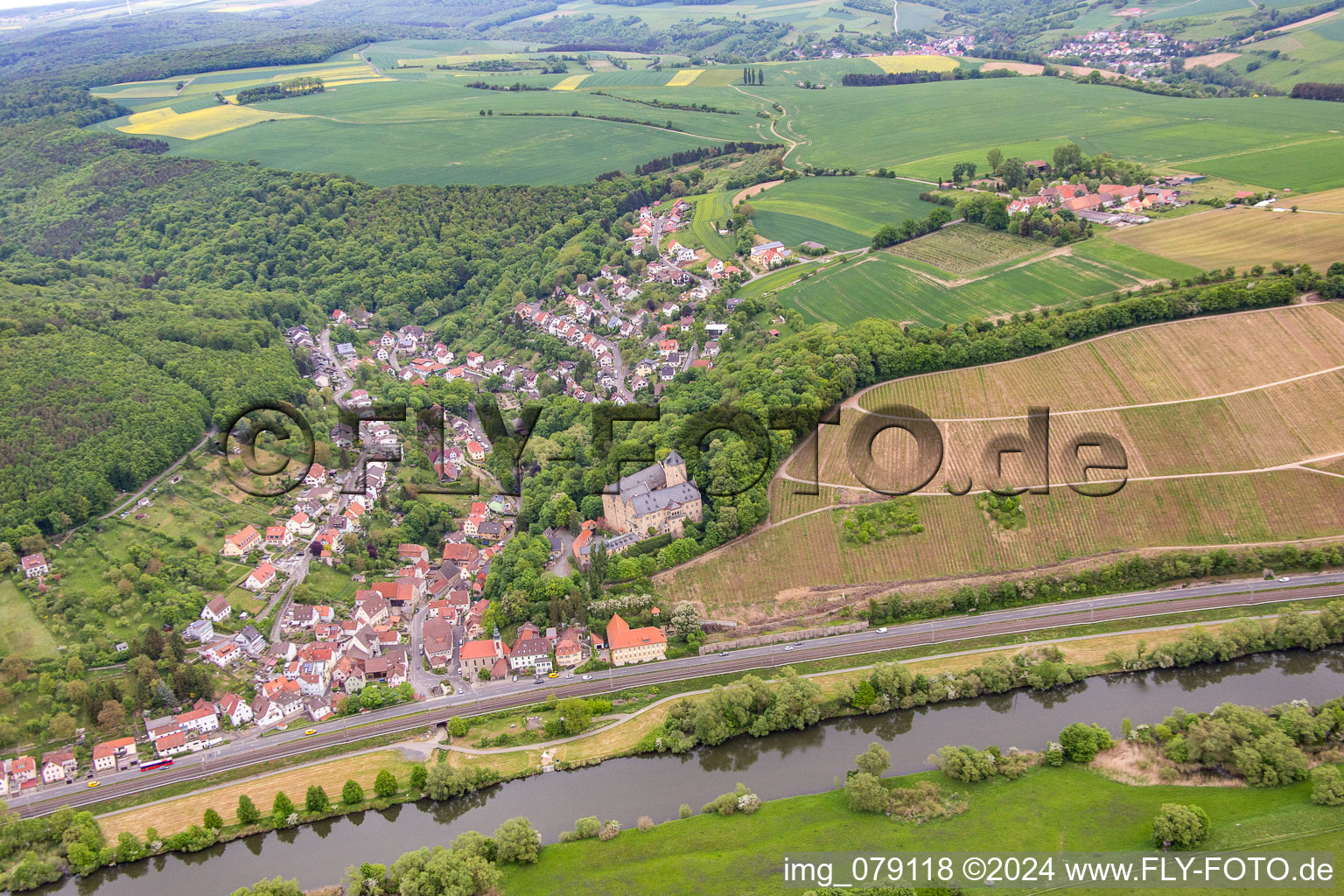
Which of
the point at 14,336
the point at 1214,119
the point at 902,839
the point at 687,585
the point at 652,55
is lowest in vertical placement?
the point at 902,839

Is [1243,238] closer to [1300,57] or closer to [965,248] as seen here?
[965,248]

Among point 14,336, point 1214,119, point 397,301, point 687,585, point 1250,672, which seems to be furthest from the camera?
point 1214,119

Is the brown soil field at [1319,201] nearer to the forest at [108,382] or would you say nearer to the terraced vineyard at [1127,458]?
the terraced vineyard at [1127,458]

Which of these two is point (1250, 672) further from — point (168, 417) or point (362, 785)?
point (168, 417)

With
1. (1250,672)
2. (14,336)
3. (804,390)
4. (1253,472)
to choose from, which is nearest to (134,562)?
(14,336)

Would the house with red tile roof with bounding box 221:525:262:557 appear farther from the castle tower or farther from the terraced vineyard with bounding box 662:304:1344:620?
the terraced vineyard with bounding box 662:304:1344:620

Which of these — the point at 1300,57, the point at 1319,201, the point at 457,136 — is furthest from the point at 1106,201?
the point at 457,136

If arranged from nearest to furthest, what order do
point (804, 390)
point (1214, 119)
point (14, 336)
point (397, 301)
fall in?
Answer: point (804, 390) → point (14, 336) → point (397, 301) → point (1214, 119)
